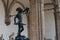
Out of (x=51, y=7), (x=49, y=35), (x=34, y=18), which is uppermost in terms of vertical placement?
(x=51, y=7)

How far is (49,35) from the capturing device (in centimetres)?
1455

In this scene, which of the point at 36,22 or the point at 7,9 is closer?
the point at 36,22

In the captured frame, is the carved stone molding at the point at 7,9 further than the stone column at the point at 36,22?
Yes

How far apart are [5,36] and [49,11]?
4316 millimetres

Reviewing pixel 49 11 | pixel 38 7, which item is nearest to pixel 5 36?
pixel 49 11

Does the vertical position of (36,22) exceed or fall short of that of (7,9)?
it falls short

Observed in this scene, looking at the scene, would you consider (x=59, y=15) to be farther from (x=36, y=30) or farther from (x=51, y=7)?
(x=36, y=30)

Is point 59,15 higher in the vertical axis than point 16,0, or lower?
lower

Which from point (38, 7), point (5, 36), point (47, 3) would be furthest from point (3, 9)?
point (38, 7)

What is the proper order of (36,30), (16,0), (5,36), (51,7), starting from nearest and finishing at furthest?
1. (36,30)
2. (5,36)
3. (16,0)
4. (51,7)

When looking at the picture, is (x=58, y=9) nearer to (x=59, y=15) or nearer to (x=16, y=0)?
(x=59, y=15)

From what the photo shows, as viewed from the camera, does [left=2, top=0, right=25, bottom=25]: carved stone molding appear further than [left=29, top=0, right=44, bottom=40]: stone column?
Yes

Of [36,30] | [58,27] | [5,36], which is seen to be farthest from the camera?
[5,36]

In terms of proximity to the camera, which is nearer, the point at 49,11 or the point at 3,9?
the point at 3,9
